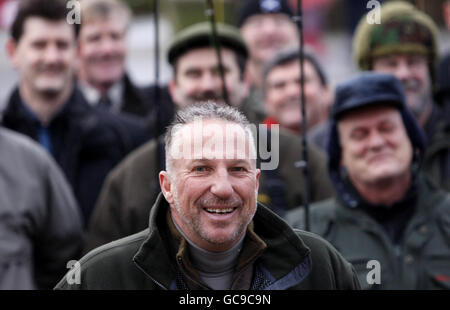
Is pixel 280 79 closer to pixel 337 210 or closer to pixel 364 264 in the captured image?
pixel 337 210

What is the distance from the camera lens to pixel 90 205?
5660 mm

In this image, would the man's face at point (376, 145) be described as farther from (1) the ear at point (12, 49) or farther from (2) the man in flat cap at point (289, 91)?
(1) the ear at point (12, 49)

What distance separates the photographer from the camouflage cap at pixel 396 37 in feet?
18.3

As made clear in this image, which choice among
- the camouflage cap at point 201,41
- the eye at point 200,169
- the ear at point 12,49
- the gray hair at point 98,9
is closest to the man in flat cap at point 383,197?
the camouflage cap at point 201,41

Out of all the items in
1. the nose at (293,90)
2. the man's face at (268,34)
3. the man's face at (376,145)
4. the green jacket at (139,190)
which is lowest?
the green jacket at (139,190)

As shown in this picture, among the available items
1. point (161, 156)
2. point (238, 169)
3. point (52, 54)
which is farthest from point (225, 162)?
point (52, 54)

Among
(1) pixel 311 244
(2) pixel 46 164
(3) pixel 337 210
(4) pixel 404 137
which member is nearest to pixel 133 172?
(2) pixel 46 164

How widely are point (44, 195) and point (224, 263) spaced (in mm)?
2329

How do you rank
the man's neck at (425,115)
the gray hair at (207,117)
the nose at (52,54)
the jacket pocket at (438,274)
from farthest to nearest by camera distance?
the nose at (52,54), the man's neck at (425,115), the jacket pocket at (438,274), the gray hair at (207,117)

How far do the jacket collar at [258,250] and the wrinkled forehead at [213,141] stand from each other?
30cm

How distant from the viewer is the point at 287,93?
20.2 feet

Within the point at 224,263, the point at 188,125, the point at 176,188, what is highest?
the point at 188,125

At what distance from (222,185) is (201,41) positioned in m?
2.78

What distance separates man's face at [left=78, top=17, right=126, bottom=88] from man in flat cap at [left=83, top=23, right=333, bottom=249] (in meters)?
1.19
